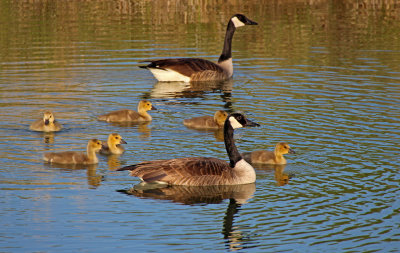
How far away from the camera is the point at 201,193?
12727 mm

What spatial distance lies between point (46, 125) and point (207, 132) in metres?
3.51

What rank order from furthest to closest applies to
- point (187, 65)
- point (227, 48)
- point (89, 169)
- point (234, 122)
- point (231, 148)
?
1. point (227, 48)
2. point (187, 65)
3. point (89, 169)
4. point (234, 122)
5. point (231, 148)

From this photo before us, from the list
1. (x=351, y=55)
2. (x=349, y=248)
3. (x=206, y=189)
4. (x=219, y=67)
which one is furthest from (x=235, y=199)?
(x=351, y=55)

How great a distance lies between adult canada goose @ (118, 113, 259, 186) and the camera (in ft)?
42.1

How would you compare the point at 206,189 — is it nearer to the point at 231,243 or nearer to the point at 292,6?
the point at 231,243

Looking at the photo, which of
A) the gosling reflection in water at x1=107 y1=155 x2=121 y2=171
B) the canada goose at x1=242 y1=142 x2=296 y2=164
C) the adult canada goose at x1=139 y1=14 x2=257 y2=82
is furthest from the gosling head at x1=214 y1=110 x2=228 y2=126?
the adult canada goose at x1=139 y1=14 x2=257 y2=82

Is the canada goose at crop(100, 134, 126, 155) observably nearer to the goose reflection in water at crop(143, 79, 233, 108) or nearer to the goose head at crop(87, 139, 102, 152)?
the goose head at crop(87, 139, 102, 152)

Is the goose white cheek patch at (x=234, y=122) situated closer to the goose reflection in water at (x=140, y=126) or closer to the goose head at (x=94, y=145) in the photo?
the goose head at (x=94, y=145)

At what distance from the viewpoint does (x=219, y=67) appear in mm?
23734

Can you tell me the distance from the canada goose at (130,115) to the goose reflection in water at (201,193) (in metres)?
4.86

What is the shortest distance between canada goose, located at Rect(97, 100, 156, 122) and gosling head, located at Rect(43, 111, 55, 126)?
1715mm

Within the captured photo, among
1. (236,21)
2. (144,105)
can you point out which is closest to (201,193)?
(144,105)

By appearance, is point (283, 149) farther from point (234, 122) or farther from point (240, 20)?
point (240, 20)

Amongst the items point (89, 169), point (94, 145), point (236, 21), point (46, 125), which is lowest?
point (89, 169)
